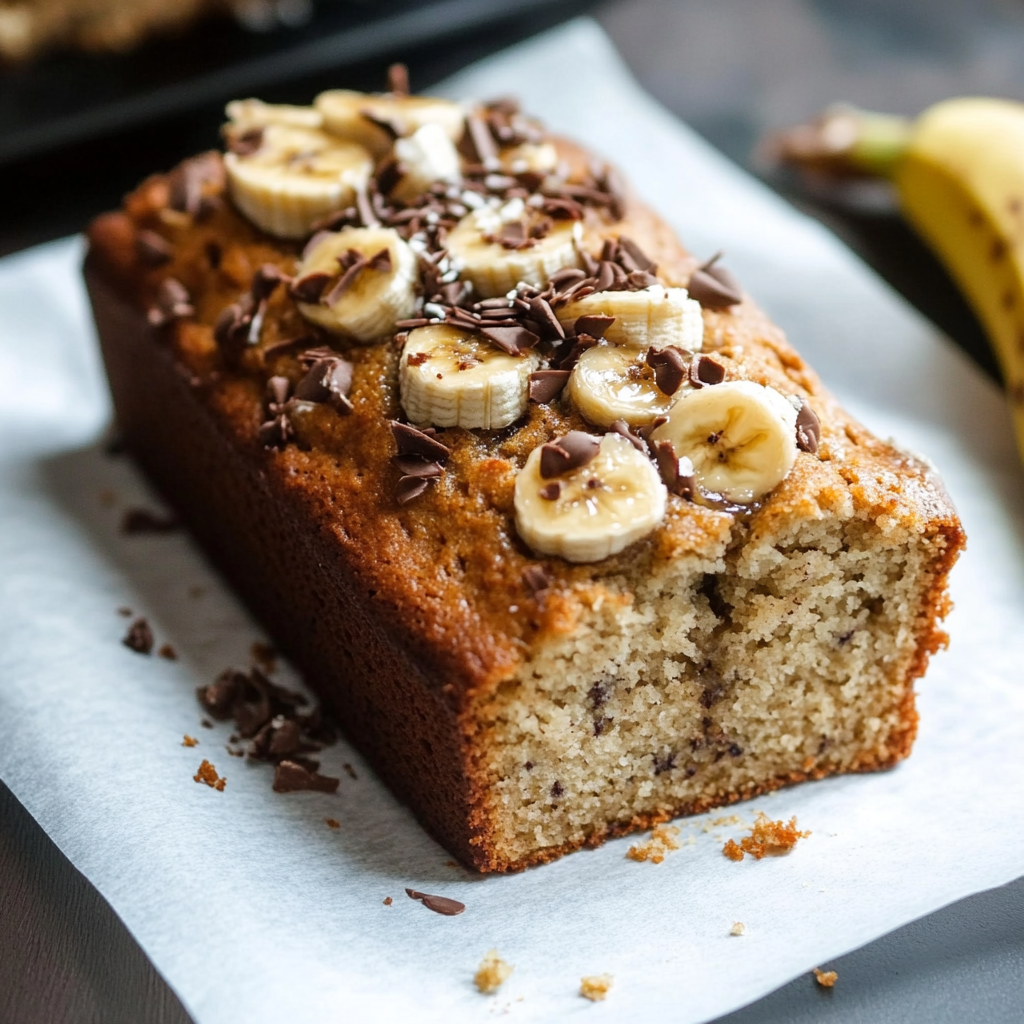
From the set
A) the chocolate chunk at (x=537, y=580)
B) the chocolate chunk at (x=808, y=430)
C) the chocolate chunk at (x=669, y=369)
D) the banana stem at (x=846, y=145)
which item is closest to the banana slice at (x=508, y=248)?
the chocolate chunk at (x=669, y=369)

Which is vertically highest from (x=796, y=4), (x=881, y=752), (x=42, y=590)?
(x=796, y=4)

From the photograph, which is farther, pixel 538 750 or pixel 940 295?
pixel 940 295

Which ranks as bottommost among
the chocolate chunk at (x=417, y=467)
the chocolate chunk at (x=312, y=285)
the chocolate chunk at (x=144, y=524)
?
the chocolate chunk at (x=144, y=524)

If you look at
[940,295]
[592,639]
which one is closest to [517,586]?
[592,639]

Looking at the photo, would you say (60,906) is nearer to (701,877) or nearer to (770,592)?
(701,877)

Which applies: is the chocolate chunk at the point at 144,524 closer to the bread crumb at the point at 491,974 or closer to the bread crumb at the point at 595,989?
the bread crumb at the point at 491,974

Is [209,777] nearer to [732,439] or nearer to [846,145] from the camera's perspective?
[732,439]
